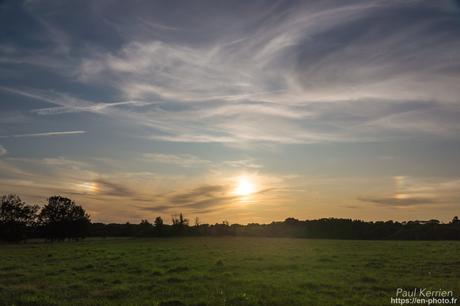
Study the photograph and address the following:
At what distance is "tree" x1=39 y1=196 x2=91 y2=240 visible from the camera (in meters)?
110

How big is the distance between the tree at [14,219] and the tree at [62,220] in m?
4.11

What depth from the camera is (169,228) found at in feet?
468

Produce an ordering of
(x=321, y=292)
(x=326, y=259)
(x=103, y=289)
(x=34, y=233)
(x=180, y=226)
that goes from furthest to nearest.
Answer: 1. (x=180, y=226)
2. (x=34, y=233)
3. (x=326, y=259)
4. (x=103, y=289)
5. (x=321, y=292)

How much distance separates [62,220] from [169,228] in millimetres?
40097

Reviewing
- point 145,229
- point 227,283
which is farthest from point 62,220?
point 227,283

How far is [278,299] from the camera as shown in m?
18.1

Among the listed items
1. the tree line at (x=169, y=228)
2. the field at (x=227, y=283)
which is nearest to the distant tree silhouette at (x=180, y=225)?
the tree line at (x=169, y=228)

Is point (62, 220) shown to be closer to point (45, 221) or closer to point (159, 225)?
point (45, 221)

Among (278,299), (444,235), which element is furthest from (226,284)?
(444,235)

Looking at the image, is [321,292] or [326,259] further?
[326,259]

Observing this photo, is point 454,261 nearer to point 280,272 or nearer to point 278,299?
point 280,272

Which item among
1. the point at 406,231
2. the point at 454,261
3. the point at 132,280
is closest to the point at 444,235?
the point at 406,231

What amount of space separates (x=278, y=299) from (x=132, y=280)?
1042 cm

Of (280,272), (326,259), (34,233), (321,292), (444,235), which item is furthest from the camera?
(34,233)
